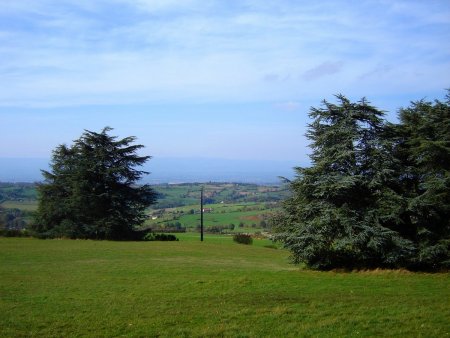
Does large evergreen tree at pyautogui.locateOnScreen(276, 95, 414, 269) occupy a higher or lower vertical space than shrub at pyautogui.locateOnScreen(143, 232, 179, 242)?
higher

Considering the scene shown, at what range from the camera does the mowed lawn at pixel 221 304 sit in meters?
9.29

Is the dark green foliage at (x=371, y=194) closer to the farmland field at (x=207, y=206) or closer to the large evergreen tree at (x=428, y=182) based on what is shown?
the large evergreen tree at (x=428, y=182)

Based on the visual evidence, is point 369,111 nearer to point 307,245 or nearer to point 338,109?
point 338,109

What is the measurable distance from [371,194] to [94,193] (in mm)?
30863

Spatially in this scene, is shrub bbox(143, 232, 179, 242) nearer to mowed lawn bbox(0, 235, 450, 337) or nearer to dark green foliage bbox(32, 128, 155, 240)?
dark green foliage bbox(32, 128, 155, 240)

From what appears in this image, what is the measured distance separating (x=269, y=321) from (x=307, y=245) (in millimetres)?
9113

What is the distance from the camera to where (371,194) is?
1883 cm

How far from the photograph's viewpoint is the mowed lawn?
9289 millimetres

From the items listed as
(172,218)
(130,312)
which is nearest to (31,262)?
(130,312)

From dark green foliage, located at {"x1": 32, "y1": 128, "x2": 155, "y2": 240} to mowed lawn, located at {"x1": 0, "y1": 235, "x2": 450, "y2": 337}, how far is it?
2349 centimetres

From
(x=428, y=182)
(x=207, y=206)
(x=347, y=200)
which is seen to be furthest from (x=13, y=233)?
(x=207, y=206)

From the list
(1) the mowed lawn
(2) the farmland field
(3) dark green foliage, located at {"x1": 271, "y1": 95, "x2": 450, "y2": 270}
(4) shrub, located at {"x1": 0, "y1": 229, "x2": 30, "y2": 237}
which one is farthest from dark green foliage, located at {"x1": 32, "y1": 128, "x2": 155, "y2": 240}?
(3) dark green foliage, located at {"x1": 271, "y1": 95, "x2": 450, "y2": 270}

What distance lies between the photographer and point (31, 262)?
2308 centimetres

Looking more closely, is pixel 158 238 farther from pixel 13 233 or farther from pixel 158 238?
pixel 13 233
